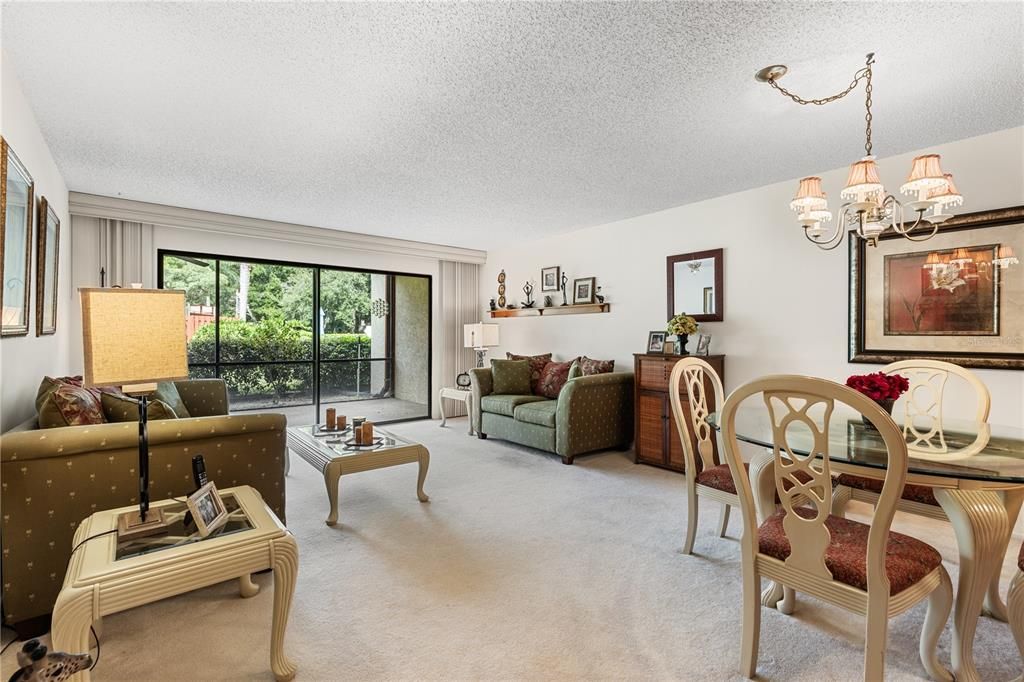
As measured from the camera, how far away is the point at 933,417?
246cm

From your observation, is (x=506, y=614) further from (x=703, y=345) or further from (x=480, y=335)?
(x=480, y=335)

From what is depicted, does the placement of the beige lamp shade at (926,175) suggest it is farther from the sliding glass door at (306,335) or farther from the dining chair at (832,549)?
the sliding glass door at (306,335)

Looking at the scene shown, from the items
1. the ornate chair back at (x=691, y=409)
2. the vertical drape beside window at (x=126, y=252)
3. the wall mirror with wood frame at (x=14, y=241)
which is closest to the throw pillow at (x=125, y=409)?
the wall mirror with wood frame at (x=14, y=241)

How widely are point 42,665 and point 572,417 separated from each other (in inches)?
150

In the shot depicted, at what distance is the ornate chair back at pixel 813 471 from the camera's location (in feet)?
4.37

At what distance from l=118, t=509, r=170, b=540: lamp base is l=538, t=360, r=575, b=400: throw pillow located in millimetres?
3929

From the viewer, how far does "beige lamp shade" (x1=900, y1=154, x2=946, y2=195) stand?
1993mm

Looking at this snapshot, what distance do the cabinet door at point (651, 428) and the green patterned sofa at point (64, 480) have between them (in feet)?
10.8

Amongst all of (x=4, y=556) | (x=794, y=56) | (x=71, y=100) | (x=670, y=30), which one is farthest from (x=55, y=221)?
(x=794, y=56)

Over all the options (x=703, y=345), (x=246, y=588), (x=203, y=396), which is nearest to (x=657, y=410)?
(x=703, y=345)

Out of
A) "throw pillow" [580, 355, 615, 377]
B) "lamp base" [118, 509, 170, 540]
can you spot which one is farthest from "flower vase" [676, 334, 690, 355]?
"lamp base" [118, 509, 170, 540]

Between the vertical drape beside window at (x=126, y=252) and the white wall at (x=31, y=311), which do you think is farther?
the vertical drape beside window at (x=126, y=252)

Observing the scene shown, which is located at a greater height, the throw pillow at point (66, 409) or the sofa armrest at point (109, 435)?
→ the throw pillow at point (66, 409)

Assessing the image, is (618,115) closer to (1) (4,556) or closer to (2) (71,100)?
(2) (71,100)
